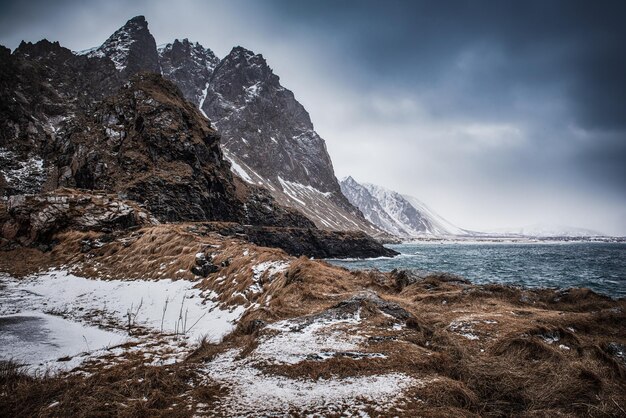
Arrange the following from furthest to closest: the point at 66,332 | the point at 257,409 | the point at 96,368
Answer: the point at 66,332 → the point at 96,368 → the point at 257,409

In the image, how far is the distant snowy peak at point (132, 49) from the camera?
6438 inches

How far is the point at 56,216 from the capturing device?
17734 mm

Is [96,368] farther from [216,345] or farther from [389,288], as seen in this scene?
[389,288]

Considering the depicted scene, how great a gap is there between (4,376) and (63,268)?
12424 mm

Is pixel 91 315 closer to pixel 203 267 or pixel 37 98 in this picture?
pixel 203 267

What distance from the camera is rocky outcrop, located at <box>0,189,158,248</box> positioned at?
1698 centimetres

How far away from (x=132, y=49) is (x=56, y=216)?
655 ft

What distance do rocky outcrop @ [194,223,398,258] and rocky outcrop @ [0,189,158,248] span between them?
36.3m

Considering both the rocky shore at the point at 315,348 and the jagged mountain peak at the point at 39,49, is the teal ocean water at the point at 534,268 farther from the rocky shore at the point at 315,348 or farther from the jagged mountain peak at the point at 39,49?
the jagged mountain peak at the point at 39,49

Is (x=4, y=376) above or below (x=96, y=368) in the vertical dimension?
above

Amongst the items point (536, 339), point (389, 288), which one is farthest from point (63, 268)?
point (536, 339)

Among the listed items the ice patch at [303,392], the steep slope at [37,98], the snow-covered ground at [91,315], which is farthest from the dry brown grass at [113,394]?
the steep slope at [37,98]

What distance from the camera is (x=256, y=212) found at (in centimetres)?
7506

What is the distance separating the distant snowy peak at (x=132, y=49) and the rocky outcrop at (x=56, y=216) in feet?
571
